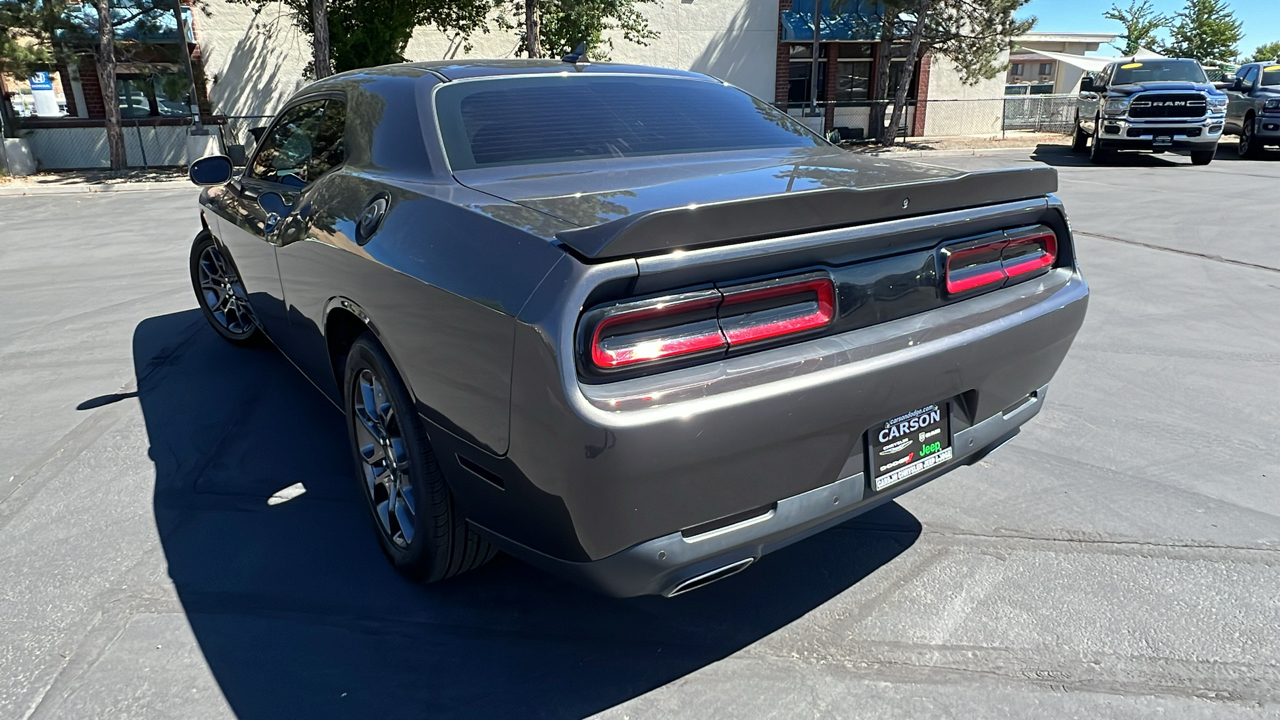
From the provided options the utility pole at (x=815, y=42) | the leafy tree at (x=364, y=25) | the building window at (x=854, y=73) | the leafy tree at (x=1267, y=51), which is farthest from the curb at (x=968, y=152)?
the leafy tree at (x=1267, y=51)

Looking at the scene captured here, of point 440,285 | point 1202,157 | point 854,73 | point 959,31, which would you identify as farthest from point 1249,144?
point 440,285

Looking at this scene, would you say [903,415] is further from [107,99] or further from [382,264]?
[107,99]

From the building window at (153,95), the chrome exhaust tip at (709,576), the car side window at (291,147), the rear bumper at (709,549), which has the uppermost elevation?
the building window at (153,95)

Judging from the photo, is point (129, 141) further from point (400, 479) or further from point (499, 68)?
point (400, 479)

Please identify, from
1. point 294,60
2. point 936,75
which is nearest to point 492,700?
point 294,60

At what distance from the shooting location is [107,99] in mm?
17688

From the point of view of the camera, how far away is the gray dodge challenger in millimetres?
1877

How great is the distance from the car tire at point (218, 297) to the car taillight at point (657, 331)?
3776 millimetres

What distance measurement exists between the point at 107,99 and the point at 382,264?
62.5 feet

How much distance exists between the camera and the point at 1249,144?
1809cm

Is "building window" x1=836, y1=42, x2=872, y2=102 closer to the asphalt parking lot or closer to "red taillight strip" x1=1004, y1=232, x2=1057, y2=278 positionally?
the asphalt parking lot

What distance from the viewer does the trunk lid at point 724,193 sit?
6.15ft

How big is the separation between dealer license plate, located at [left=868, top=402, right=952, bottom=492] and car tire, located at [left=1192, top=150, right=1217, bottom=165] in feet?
57.6

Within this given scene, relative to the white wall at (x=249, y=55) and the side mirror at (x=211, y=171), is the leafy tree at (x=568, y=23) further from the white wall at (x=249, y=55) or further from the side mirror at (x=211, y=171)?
the side mirror at (x=211, y=171)
